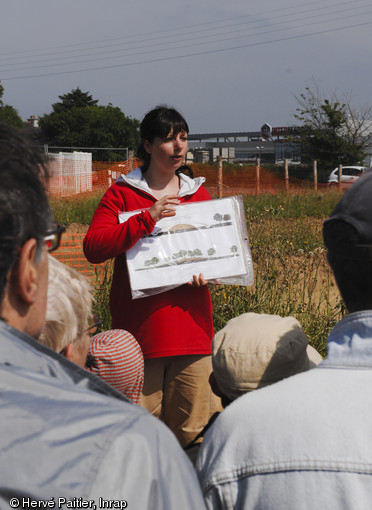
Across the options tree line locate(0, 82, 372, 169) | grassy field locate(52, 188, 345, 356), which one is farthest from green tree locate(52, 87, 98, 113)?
grassy field locate(52, 188, 345, 356)

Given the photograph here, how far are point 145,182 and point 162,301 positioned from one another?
2.01ft

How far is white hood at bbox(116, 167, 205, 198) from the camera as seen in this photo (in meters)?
3.01

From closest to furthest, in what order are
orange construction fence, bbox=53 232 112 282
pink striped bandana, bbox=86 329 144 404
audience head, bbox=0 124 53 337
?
audience head, bbox=0 124 53 337
pink striped bandana, bbox=86 329 144 404
orange construction fence, bbox=53 232 112 282

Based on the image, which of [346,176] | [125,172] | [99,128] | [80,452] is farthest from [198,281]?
[99,128]

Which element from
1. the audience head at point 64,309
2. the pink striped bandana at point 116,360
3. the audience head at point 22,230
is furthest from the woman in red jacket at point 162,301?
the audience head at point 22,230

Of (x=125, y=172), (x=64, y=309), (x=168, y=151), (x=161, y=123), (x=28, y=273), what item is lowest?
(x=64, y=309)

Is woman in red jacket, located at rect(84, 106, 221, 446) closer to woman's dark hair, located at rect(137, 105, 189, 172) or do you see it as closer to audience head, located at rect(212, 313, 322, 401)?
woman's dark hair, located at rect(137, 105, 189, 172)

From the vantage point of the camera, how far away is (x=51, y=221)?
1.09 m

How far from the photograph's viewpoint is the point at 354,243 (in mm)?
1137

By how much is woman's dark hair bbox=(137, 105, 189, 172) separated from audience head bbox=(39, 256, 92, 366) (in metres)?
1.62

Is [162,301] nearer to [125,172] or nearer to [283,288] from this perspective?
[283,288]

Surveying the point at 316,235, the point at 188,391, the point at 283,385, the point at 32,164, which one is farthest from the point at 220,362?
the point at 316,235

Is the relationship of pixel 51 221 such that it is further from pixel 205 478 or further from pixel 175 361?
pixel 175 361

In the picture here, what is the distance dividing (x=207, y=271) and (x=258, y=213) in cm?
887
